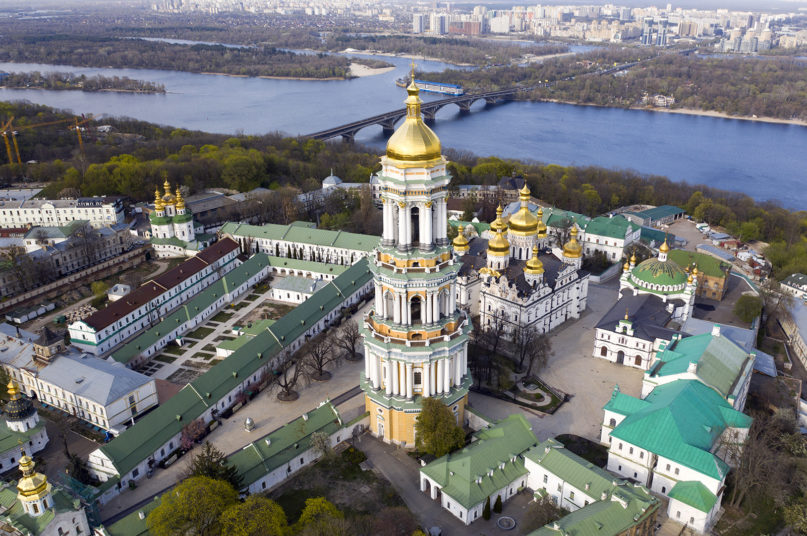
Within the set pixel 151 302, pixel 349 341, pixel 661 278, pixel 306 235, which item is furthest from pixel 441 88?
pixel 349 341

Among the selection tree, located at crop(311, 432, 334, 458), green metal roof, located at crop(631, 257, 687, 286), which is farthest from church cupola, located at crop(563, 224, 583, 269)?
tree, located at crop(311, 432, 334, 458)

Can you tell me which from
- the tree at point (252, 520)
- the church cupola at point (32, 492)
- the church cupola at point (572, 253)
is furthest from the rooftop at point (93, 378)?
the church cupola at point (572, 253)

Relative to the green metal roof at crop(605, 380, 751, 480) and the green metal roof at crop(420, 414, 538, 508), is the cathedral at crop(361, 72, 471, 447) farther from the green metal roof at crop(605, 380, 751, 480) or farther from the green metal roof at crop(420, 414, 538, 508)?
the green metal roof at crop(605, 380, 751, 480)

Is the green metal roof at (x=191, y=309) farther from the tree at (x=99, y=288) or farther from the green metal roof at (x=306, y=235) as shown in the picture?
the tree at (x=99, y=288)

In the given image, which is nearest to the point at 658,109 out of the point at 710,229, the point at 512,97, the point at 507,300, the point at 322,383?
the point at 512,97

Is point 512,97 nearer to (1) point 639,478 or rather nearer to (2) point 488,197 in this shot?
(2) point 488,197

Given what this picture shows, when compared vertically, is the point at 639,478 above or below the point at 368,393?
below
